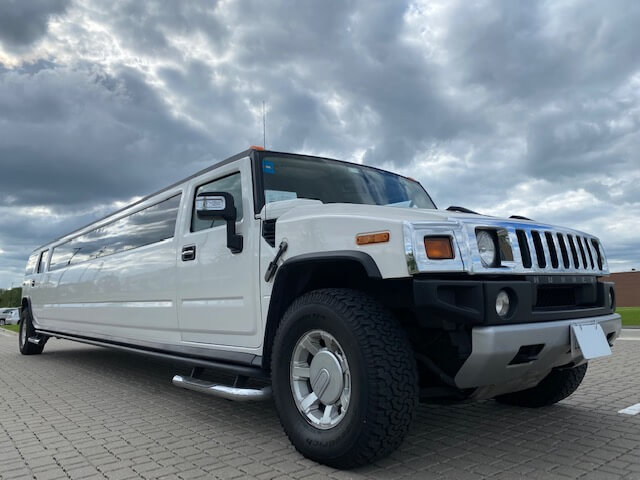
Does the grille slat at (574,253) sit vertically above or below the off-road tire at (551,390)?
above

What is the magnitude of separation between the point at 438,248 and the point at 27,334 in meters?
9.69

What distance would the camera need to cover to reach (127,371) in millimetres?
7090

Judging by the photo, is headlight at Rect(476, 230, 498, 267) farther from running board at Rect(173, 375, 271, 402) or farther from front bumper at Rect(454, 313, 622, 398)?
running board at Rect(173, 375, 271, 402)

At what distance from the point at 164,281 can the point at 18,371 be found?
15.0 feet

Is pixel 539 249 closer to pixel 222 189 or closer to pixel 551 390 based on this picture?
pixel 551 390

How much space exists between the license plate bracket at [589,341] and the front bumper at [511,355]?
0.09 feet

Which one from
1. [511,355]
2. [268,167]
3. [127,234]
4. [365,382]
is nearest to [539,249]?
[511,355]

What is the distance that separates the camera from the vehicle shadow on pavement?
2.91 m

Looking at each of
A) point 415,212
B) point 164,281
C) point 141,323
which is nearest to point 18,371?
point 141,323

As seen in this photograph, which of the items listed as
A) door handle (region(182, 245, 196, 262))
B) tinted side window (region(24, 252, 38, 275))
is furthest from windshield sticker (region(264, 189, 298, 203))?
tinted side window (region(24, 252, 38, 275))

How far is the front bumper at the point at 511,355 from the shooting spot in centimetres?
255

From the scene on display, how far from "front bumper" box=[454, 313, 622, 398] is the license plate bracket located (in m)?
0.03

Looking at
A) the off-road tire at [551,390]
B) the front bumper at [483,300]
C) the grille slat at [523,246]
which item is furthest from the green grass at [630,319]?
the grille slat at [523,246]

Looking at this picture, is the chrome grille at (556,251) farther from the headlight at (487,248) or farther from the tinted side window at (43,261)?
the tinted side window at (43,261)
